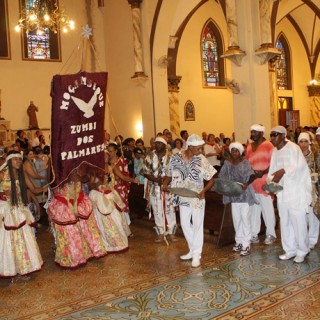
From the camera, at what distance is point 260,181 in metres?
6.73

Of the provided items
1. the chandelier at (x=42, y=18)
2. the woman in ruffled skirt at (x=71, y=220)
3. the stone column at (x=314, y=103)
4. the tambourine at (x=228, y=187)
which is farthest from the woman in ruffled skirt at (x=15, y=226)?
the stone column at (x=314, y=103)

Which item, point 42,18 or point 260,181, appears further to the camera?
point 42,18

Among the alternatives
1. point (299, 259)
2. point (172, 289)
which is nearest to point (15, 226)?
point (172, 289)

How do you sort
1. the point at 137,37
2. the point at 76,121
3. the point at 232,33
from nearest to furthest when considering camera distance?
the point at 76,121 < the point at 232,33 < the point at 137,37

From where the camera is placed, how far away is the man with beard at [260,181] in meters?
6.62

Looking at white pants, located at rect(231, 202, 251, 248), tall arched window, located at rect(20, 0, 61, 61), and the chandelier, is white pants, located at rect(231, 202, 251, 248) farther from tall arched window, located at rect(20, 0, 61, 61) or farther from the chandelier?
tall arched window, located at rect(20, 0, 61, 61)

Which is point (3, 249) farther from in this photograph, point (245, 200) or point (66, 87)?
point (245, 200)

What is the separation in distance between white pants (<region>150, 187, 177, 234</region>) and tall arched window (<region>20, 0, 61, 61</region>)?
11737mm

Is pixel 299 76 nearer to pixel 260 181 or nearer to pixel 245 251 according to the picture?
pixel 260 181

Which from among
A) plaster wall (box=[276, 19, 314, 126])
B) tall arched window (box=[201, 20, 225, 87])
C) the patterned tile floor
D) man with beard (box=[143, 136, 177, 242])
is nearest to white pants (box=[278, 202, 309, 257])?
the patterned tile floor

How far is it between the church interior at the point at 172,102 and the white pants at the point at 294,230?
0.21 m

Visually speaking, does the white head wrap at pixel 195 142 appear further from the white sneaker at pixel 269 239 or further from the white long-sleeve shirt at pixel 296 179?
the white sneaker at pixel 269 239

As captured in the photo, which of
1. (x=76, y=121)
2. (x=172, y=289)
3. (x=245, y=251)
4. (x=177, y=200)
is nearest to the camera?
(x=172, y=289)

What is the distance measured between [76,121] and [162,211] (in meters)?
2.17
